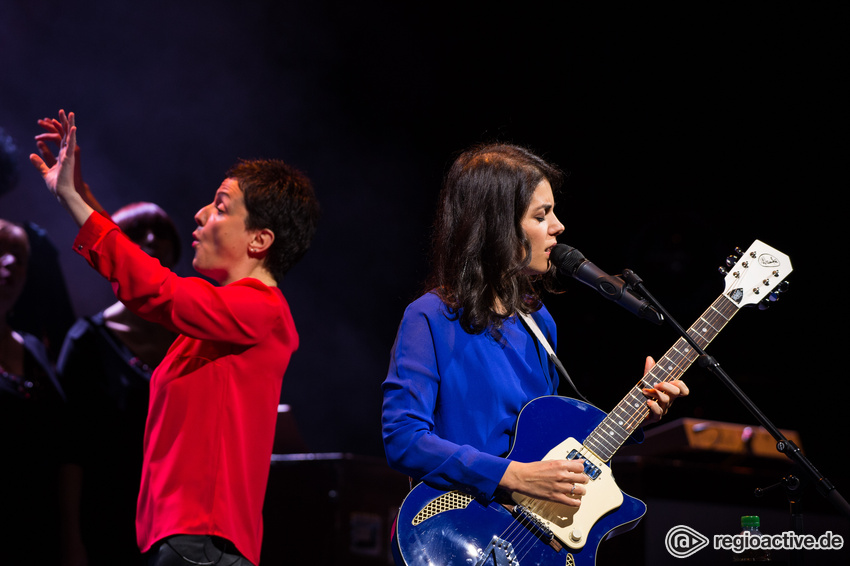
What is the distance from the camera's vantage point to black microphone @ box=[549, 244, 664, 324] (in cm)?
214

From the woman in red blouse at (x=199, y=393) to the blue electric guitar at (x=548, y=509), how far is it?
22.5 inches

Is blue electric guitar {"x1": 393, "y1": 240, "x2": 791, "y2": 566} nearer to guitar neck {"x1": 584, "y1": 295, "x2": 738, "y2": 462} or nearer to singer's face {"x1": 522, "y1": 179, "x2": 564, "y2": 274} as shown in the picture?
guitar neck {"x1": 584, "y1": 295, "x2": 738, "y2": 462}

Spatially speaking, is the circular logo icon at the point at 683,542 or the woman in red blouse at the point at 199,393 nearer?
the woman in red blouse at the point at 199,393

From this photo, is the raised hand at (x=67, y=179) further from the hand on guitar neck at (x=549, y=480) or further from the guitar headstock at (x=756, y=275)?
the guitar headstock at (x=756, y=275)

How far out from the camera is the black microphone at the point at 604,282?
84.4 inches

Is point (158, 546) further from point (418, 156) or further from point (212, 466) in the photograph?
point (418, 156)

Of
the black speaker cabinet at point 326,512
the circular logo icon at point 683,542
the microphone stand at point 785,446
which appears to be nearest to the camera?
the microphone stand at point 785,446

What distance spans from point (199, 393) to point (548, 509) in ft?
3.62

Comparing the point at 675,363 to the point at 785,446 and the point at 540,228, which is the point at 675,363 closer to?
the point at 785,446

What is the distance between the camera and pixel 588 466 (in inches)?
82.0

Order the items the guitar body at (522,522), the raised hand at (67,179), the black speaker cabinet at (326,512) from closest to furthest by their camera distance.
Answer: the guitar body at (522,522), the raised hand at (67,179), the black speaker cabinet at (326,512)

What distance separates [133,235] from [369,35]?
2.75 meters

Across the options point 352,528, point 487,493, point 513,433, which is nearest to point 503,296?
point 513,433

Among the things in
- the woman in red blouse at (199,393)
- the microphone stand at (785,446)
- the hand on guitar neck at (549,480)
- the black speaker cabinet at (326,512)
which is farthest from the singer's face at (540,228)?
the black speaker cabinet at (326,512)
